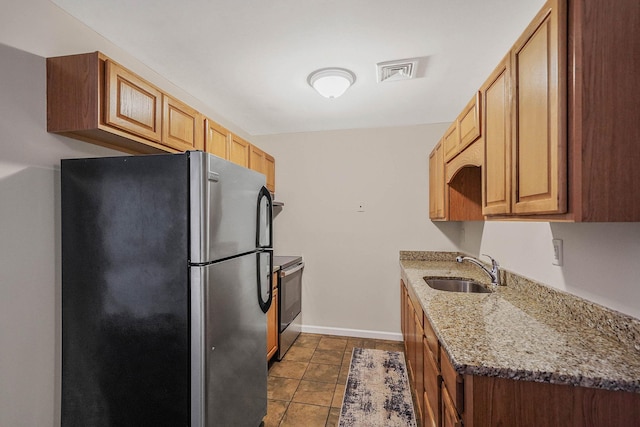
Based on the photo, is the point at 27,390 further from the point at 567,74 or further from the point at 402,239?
the point at 402,239

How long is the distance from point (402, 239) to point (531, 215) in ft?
7.38

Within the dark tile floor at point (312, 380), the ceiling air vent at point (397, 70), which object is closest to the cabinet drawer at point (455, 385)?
the dark tile floor at point (312, 380)

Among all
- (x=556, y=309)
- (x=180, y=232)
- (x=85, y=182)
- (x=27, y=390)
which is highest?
(x=85, y=182)

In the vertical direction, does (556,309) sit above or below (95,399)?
above

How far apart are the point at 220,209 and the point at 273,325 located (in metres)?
1.68

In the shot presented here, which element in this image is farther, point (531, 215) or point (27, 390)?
point (27, 390)

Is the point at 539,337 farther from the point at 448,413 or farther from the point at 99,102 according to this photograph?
the point at 99,102

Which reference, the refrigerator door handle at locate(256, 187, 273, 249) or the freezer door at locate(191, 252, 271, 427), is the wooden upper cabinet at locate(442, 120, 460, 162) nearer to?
the refrigerator door handle at locate(256, 187, 273, 249)

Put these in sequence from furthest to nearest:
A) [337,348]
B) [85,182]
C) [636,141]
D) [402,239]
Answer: [402,239] → [337,348] → [85,182] → [636,141]

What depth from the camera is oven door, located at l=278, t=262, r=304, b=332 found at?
296cm

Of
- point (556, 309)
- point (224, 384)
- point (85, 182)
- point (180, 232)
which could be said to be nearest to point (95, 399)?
point (224, 384)

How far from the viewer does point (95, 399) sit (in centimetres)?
146

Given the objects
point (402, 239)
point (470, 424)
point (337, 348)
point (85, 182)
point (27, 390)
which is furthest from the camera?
point (402, 239)

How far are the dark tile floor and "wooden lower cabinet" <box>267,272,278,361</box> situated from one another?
177 millimetres
